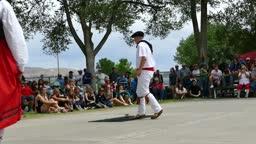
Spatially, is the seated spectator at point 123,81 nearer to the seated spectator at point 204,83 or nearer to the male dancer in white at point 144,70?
the seated spectator at point 204,83

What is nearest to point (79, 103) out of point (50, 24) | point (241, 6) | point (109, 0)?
point (109, 0)

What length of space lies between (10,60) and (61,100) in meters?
16.3

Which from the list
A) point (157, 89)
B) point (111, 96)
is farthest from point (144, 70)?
point (157, 89)

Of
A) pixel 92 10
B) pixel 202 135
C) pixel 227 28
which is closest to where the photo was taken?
pixel 202 135

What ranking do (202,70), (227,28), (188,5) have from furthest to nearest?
(227,28), (188,5), (202,70)

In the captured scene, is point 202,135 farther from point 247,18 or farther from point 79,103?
point 247,18

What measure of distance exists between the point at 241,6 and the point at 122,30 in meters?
7.27

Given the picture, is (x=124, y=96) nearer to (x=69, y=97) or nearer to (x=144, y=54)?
(x=69, y=97)

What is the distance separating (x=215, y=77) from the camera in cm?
2942

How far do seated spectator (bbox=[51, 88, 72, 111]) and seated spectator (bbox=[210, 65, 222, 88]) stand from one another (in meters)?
9.18

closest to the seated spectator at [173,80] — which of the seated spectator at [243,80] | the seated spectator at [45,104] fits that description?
the seated spectator at [243,80]

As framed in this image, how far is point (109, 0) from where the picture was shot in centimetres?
3372

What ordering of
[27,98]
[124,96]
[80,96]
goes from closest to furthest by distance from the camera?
1. [27,98]
2. [80,96]
3. [124,96]

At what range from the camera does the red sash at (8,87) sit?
5.50m
